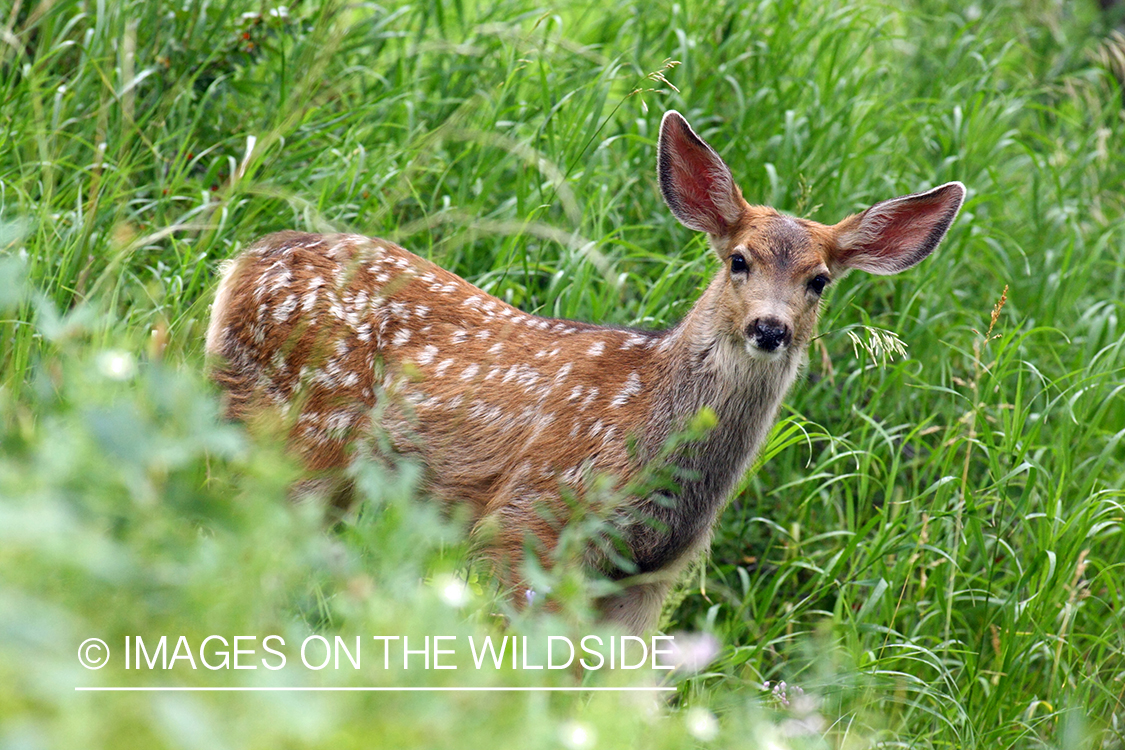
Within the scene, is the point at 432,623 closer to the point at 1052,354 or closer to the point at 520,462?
the point at 520,462

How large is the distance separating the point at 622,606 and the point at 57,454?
2.63 meters

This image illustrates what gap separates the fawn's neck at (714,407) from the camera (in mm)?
4016

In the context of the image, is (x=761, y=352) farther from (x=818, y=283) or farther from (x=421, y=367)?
(x=421, y=367)

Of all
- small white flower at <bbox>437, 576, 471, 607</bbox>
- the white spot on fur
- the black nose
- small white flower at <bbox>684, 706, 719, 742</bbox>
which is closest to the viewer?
small white flower at <bbox>437, 576, 471, 607</bbox>

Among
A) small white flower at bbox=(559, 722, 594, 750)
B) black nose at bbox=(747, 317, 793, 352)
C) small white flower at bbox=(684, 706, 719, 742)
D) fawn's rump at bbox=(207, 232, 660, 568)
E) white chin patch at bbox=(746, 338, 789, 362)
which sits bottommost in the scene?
fawn's rump at bbox=(207, 232, 660, 568)

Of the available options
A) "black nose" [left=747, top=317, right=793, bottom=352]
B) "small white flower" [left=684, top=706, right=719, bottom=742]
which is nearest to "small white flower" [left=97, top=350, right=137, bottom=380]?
"small white flower" [left=684, top=706, right=719, bottom=742]

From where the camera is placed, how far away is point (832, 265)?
4.27 meters

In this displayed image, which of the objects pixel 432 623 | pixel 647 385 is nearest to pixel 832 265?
pixel 647 385

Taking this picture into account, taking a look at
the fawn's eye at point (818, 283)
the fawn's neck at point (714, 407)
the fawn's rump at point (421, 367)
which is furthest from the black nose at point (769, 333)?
the fawn's rump at point (421, 367)

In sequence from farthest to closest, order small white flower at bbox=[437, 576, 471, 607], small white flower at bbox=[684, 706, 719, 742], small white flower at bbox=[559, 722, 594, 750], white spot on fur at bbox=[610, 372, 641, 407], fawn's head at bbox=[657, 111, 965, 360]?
1. white spot on fur at bbox=[610, 372, 641, 407]
2. fawn's head at bbox=[657, 111, 965, 360]
3. small white flower at bbox=[684, 706, 719, 742]
4. small white flower at bbox=[437, 576, 471, 607]
5. small white flower at bbox=[559, 722, 594, 750]

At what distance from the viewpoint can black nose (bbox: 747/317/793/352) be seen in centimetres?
372

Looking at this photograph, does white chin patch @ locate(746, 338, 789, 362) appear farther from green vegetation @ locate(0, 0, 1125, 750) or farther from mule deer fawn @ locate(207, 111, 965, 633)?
green vegetation @ locate(0, 0, 1125, 750)

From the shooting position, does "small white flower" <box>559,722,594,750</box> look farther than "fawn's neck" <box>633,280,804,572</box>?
No

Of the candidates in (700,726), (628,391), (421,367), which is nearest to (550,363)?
(628,391)
